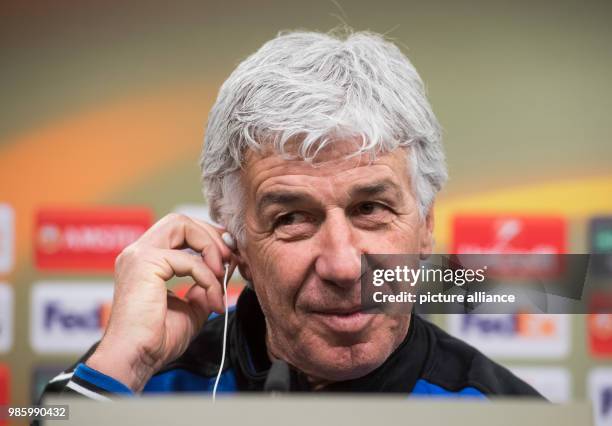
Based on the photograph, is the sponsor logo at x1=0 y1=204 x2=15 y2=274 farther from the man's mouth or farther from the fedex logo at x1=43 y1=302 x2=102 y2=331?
the man's mouth

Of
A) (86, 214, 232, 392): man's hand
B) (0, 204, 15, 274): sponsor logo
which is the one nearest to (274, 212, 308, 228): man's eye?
(86, 214, 232, 392): man's hand

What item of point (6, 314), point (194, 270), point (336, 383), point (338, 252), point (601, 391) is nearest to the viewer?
point (338, 252)

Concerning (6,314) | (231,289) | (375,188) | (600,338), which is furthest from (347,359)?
(6,314)

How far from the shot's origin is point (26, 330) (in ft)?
9.25

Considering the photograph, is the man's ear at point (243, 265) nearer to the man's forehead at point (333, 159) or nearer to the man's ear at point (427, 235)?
the man's forehead at point (333, 159)

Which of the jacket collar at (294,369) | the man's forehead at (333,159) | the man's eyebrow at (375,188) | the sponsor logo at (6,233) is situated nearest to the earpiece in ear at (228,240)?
the jacket collar at (294,369)

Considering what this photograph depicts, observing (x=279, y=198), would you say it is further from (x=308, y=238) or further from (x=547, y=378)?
(x=547, y=378)

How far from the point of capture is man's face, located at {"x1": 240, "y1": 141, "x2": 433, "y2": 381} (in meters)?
1.36

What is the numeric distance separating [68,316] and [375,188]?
5.79 ft

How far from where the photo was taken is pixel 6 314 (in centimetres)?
281

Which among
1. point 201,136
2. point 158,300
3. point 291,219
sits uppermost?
point 201,136

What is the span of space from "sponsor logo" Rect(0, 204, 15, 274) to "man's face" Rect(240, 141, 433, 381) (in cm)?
162

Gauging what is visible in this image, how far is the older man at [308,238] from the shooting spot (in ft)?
4.48

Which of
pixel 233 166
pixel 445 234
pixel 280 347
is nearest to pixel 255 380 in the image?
pixel 280 347
